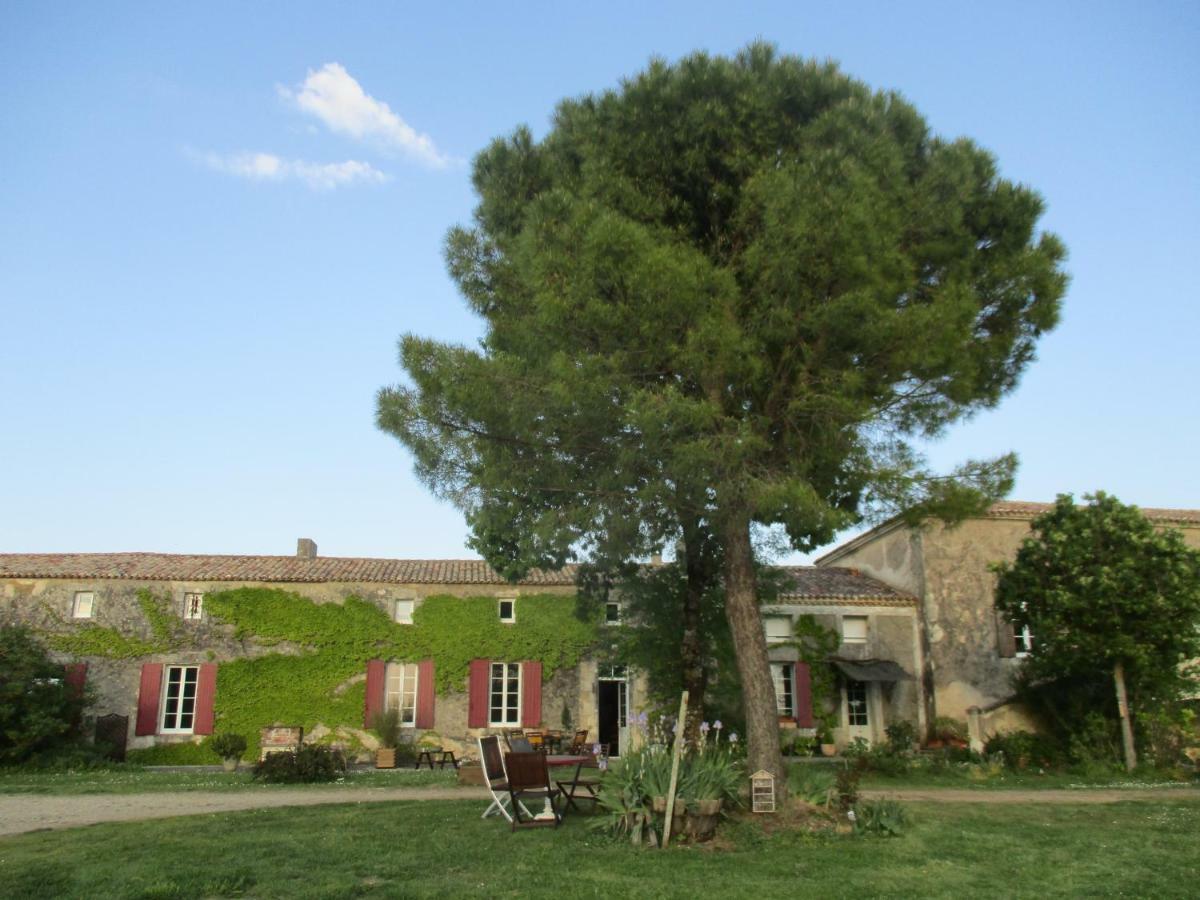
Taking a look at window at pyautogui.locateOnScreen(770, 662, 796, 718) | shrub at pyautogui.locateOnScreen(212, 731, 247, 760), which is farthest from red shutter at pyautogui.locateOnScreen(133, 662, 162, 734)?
window at pyautogui.locateOnScreen(770, 662, 796, 718)

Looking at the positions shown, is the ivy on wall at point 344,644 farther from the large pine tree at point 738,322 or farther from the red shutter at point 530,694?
the large pine tree at point 738,322

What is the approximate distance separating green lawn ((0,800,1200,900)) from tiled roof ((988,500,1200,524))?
469 inches

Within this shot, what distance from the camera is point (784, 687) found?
69.9 ft

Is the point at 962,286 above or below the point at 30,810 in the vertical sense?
above

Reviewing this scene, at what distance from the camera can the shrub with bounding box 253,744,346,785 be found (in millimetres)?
14383

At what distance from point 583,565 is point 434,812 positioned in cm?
642

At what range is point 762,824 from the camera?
28.7 ft

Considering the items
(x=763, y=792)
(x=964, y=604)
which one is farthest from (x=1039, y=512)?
(x=763, y=792)

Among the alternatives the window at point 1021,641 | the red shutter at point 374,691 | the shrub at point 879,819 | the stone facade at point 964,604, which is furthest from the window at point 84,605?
the window at point 1021,641

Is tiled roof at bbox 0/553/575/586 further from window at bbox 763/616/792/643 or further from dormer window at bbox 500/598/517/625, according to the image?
window at bbox 763/616/792/643

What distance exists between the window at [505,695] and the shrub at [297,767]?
6684 mm

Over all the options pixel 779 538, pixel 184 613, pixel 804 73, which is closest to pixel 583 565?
pixel 779 538

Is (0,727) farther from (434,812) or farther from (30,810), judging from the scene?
(434,812)

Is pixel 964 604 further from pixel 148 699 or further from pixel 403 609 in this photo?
pixel 148 699
